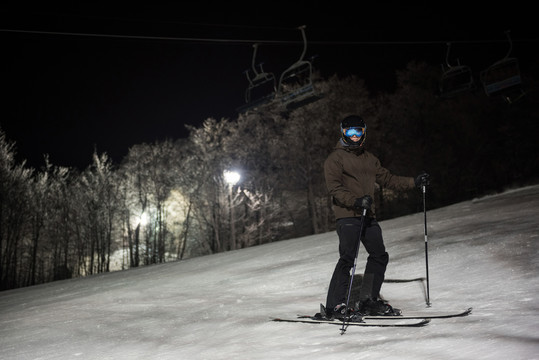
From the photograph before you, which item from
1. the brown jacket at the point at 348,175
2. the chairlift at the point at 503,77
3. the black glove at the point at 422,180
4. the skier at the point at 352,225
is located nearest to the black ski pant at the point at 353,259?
the skier at the point at 352,225

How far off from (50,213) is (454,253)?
3330 centimetres

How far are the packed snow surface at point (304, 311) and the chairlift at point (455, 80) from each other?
17.9 ft

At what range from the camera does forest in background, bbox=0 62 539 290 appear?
94.4ft

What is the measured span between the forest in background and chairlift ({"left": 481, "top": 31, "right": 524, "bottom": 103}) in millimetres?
11794

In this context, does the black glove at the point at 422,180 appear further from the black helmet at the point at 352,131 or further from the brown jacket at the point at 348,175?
the black helmet at the point at 352,131

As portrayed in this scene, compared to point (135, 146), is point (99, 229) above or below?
below

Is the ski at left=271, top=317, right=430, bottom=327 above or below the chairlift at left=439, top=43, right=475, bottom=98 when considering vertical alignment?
below

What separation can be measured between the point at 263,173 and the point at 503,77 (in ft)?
62.7

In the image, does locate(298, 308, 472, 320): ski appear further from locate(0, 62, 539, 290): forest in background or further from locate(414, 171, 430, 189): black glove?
locate(0, 62, 539, 290): forest in background

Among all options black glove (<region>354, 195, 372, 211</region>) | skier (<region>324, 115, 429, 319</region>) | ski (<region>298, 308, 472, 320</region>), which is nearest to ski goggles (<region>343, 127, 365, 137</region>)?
skier (<region>324, 115, 429, 319</region>)

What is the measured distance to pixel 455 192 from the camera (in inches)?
1144

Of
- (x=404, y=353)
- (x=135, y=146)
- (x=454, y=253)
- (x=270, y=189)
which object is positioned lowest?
(x=404, y=353)

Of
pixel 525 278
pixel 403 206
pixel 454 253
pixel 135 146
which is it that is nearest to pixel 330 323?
pixel 525 278

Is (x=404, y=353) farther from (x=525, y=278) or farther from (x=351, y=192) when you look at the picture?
(x=525, y=278)
